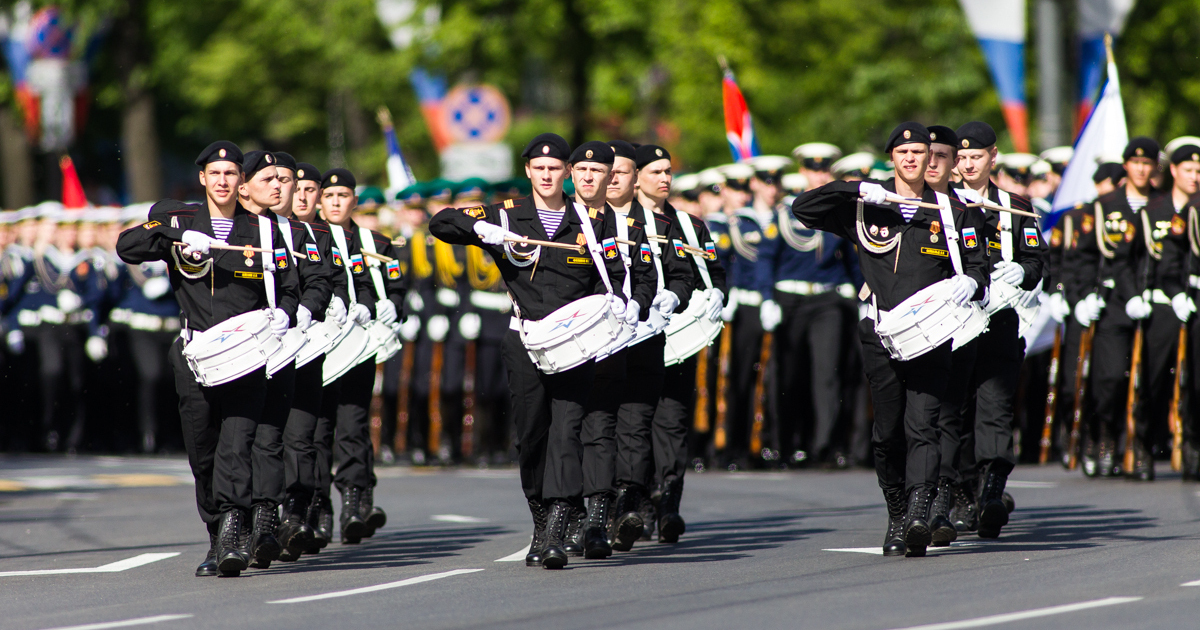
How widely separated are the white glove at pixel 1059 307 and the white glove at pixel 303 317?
6716 millimetres

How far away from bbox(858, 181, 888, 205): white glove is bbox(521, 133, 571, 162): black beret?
4.84 ft

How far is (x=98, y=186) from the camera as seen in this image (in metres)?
44.6

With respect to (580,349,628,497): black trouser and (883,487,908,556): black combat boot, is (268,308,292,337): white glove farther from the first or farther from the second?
(883,487,908,556): black combat boot

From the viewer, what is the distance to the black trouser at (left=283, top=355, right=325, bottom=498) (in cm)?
1042

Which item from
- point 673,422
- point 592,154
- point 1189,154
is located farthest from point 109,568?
point 1189,154

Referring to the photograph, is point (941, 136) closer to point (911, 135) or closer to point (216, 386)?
point (911, 135)

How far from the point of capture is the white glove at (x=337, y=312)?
1062 cm

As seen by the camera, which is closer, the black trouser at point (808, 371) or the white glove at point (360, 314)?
the white glove at point (360, 314)

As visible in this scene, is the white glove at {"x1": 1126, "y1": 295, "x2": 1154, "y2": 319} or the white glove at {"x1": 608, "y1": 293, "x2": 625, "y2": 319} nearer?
the white glove at {"x1": 608, "y1": 293, "x2": 625, "y2": 319}

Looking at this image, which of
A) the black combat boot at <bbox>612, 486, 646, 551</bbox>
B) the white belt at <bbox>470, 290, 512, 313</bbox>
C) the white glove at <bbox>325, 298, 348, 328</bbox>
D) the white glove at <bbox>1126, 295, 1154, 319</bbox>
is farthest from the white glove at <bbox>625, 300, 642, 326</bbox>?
the white belt at <bbox>470, 290, 512, 313</bbox>

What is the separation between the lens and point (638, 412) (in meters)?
10.3

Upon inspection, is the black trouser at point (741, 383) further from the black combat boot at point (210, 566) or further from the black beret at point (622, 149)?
the black combat boot at point (210, 566)

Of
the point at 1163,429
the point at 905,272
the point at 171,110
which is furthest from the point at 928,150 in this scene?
the point at 171,110

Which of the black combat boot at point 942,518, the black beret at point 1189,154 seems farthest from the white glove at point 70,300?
the black combat boot at point 942,518
